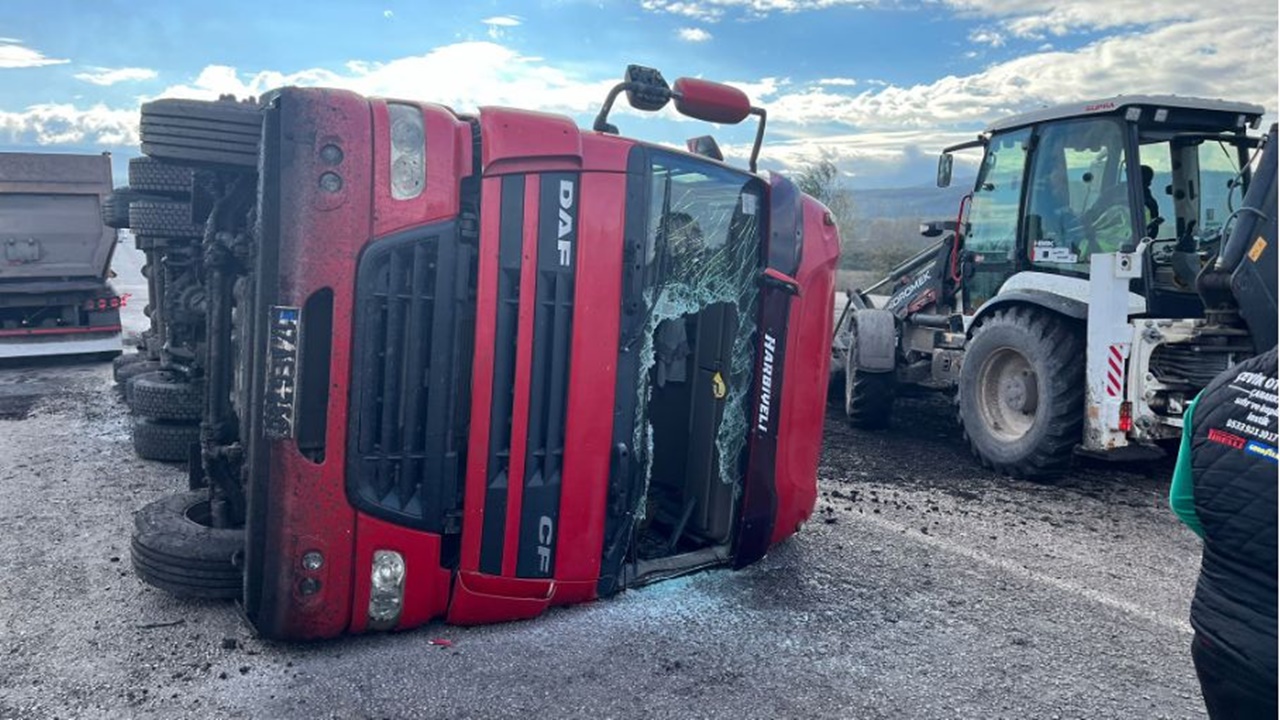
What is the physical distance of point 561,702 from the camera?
294 centimetres

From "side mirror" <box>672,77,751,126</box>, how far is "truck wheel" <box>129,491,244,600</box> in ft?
7.80

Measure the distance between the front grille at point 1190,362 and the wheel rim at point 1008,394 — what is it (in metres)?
0.87

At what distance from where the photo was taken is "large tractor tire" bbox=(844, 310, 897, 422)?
7.69 meters

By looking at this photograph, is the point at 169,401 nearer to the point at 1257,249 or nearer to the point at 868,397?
the point at 868,397

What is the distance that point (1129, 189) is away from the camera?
5.98 metres

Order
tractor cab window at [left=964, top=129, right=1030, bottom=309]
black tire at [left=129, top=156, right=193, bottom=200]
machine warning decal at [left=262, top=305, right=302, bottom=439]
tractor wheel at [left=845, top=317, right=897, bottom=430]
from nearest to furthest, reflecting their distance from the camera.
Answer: machine warning decal at [left=262, top=305, right=302, bottom=439] < black tire at [left=129, top=156, right=193, bottom=200] < tractor cab window at [left=964, top=129, right=1030, bottom=309] < tractor wheel at [left=845, top=317, right=897, bottom=430]

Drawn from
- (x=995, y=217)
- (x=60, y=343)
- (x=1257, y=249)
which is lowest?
(x=60, y=343)

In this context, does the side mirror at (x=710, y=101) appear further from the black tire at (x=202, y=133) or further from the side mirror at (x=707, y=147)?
the black tire at (x=202, y=133)

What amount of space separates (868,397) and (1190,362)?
8.68ft

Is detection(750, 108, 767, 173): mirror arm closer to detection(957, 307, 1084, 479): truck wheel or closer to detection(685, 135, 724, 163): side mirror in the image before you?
detection(685, 135, 724, 163): side mirror

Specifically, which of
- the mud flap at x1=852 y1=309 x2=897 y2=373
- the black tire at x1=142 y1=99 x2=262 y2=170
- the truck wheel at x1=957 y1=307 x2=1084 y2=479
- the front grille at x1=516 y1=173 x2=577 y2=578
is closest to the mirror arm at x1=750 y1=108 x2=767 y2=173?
the front grille at x1=516 y1=173 x2=577 y2=578

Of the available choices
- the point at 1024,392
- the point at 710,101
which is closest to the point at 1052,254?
the point at 1024,392

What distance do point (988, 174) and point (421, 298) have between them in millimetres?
5614

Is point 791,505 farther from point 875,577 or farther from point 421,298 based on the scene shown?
point 421,298
